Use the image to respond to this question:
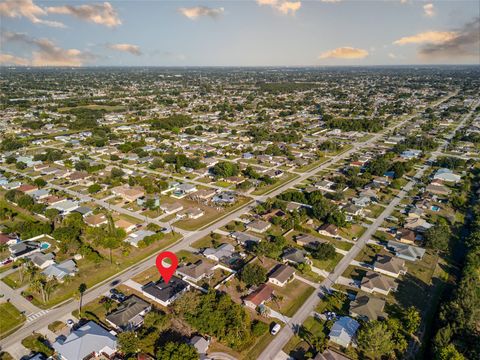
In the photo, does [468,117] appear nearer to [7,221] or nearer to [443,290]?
[443,290]

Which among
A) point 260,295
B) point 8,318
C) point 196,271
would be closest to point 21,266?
point 8,318

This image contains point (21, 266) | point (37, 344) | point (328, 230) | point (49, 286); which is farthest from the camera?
point (328, 230)

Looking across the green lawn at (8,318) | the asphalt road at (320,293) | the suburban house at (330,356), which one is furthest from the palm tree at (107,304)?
the suburban house at (330,356)

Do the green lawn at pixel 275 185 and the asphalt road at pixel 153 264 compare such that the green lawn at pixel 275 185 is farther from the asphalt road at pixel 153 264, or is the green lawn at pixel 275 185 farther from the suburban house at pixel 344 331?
the suburban house at pixel 344 331

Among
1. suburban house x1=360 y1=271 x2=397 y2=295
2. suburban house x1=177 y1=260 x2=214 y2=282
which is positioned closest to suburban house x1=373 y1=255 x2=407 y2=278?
suburban house x1=360 y1=271 x2=397 y2=295

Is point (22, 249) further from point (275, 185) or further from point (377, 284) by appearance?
point (377, 284)

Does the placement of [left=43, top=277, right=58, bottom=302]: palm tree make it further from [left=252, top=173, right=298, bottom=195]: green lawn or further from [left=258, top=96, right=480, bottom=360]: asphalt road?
[left=252, top=173, right=298, bottom=195]: green lawn
